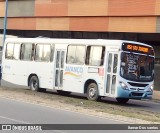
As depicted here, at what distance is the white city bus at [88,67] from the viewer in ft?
67.0

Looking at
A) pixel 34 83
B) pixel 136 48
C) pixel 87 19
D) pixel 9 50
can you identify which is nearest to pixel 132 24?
pixel 87 19

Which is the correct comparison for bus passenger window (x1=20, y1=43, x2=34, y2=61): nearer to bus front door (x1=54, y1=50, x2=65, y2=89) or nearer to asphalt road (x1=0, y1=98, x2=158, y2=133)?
bus front door (x1=54, y1=50, x2=65, y2=89)

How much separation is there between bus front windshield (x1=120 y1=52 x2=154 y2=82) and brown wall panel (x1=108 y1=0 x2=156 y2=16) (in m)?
12.9

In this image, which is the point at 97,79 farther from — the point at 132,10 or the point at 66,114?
the point at 132,10

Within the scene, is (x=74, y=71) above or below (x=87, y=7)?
below

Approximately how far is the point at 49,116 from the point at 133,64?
6.92 meters

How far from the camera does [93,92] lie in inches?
840

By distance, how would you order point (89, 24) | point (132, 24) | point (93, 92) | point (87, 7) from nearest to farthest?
point (93, 92)
point (132, 24)
point (87, 7)
point (89, 24)

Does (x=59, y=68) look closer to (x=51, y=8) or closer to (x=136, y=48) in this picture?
(x=136, y=48)

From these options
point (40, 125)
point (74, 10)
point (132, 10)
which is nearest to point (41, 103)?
point (40, 125)

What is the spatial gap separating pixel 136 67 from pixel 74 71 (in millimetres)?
3252

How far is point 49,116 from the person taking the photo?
14.7 meters

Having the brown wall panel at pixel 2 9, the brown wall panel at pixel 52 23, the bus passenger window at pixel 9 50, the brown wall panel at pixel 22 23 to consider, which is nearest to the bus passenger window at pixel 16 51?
the bus passenger window at pixel 9 50

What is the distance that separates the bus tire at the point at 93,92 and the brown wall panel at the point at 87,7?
636 inches
